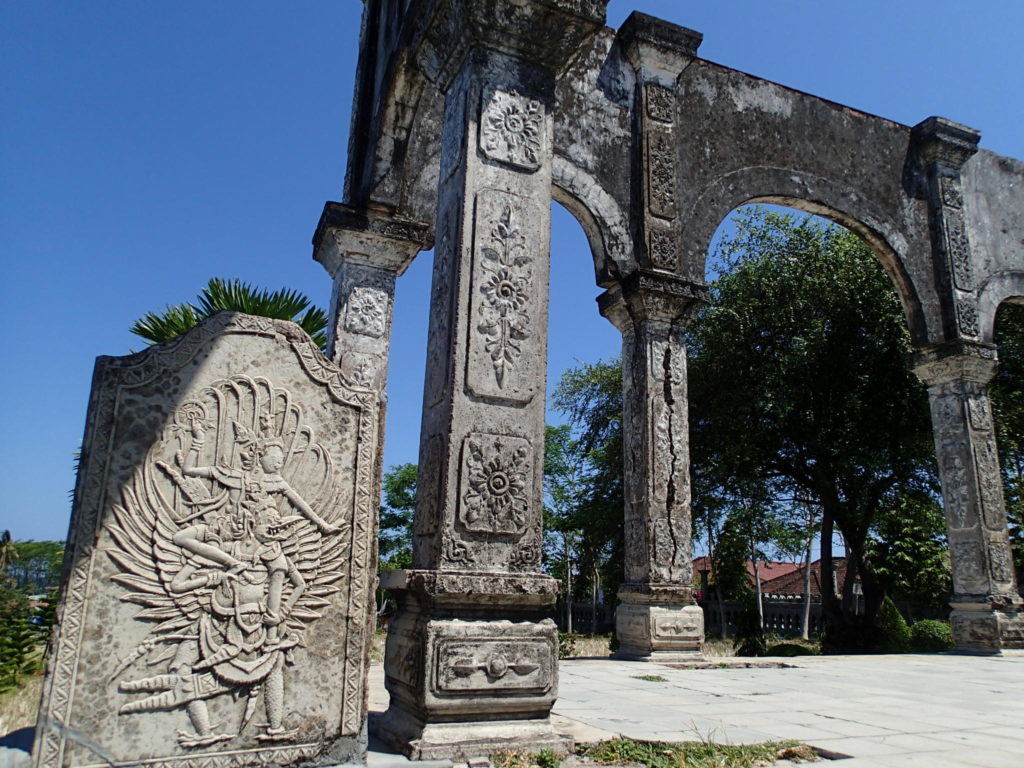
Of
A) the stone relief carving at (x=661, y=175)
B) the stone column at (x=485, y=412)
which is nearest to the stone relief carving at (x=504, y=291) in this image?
the stone column at (x=485, y=412)

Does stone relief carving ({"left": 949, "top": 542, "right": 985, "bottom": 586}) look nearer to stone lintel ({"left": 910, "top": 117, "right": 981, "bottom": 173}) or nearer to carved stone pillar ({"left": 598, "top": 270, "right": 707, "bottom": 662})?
carved stone pillar ({"left": 598, "top": 270, "right": 707, "bottom": 662})

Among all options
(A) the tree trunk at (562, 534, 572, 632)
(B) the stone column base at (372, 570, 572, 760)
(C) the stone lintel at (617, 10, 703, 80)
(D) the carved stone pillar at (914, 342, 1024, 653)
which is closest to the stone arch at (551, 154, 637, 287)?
(C) the stone lintel at (617, 10, 703, 80)

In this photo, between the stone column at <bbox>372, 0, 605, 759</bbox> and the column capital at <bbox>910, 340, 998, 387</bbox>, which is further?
the column capital at <bbox>910, 340, 998, 387</bbox>

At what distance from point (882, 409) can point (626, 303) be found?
26.8 feet

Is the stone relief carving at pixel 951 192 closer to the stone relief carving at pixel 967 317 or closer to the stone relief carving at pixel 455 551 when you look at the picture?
the stone relief carving at pixel 967 317

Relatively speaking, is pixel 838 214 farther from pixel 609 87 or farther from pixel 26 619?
→ pixel 26 619

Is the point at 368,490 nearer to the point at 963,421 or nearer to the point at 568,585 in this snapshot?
the point at 963,421

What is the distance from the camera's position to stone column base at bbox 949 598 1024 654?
27.2 feet

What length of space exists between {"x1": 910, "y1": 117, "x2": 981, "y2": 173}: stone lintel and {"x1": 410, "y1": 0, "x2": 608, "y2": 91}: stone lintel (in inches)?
329

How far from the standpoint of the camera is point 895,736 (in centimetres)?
326

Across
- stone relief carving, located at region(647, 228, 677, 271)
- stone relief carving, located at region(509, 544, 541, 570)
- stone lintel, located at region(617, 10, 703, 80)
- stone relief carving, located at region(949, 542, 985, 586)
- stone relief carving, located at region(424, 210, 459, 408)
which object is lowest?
stone relief carving, located at region(509, 544, 541, 570)

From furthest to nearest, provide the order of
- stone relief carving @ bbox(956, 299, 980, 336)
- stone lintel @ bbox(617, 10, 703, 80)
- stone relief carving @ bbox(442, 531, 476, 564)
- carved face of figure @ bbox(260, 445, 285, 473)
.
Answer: stone relief carving @ bbox(956, 299, 980, 336) → stone lintel @ bbox(617, 10, 703, 80) → stone relief carving @ bbox(442, 531, 476, 564) → carved face of figure @ bbox(260, 445, 285, 473)

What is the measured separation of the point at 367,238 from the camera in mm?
6430

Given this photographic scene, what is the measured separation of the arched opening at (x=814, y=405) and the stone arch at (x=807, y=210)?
142 inches
